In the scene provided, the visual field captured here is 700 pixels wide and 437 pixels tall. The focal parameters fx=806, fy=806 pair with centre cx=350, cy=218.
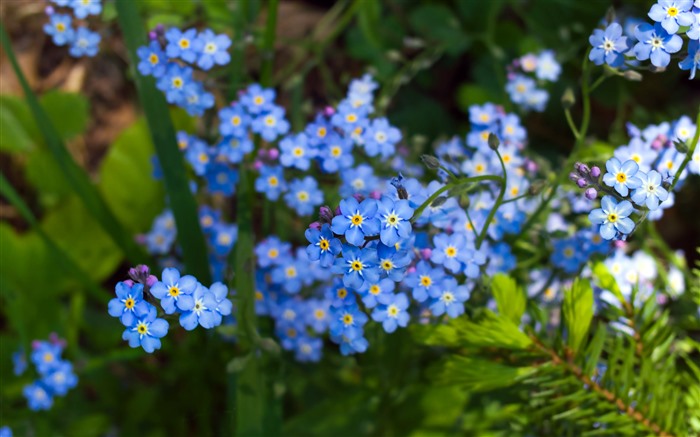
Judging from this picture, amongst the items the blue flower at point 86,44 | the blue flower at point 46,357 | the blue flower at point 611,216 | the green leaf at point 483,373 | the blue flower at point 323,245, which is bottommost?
the green leaf at point 483,373

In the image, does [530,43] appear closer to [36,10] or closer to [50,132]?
[50,132]

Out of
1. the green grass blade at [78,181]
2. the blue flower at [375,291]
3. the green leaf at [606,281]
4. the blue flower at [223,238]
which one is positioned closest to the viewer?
the blue flower at [375,291]

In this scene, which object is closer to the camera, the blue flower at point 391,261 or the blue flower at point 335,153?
the blue flower at point 391,261

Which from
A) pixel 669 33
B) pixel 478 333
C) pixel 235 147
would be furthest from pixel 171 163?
pixel 669 33

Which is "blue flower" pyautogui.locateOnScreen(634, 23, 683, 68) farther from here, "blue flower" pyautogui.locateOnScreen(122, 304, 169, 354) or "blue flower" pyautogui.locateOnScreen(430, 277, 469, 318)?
"blue flower" pyautogui.locateOnScreen(122, 304, 169, 354)

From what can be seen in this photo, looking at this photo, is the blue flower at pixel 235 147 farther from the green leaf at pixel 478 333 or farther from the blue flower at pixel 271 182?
the green leaf at pixel 478 333

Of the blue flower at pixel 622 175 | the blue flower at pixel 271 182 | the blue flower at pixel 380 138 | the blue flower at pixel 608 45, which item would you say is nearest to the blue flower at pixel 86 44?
the blue flower at pixel 271 182
